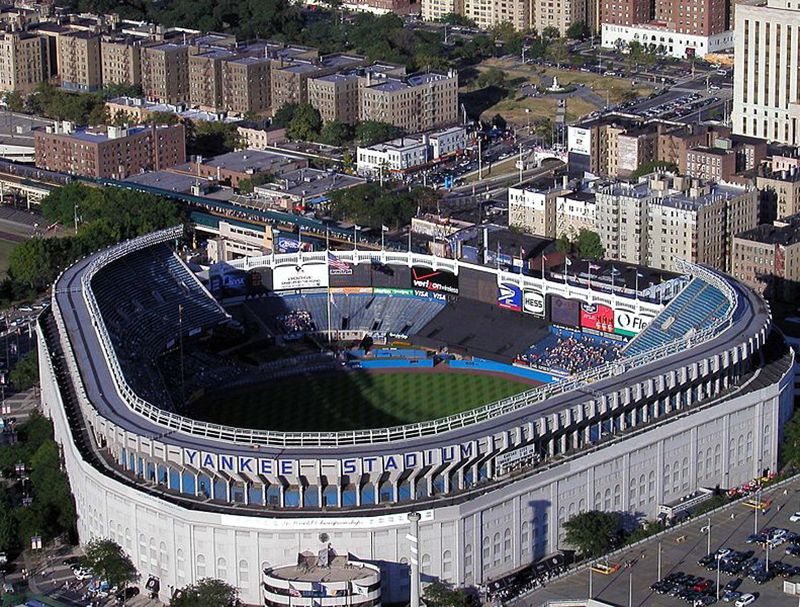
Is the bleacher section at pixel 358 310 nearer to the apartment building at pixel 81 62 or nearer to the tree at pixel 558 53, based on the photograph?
the apartment building at pixel 81 62

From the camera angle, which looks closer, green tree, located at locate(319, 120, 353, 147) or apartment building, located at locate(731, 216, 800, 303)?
apartment building, located at locate(731, 216, 800, 303)

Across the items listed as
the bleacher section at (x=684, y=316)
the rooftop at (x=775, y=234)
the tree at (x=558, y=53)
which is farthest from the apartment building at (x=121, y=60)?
the bleacher section at (x=684, y=316)

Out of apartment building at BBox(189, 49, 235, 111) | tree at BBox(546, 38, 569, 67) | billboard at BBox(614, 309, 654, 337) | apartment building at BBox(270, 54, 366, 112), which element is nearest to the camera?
billboard at BBox(614, 309, 654, 337)

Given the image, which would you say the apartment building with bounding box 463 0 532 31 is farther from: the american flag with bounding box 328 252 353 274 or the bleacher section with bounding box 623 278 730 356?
the bleacher section with bounding box 623 278 730 356

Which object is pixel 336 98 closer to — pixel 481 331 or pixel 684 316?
pixel 481 331

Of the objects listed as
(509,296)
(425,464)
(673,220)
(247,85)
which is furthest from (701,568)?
(247,85)

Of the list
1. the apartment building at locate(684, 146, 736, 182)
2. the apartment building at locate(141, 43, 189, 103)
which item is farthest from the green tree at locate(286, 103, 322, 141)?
the apartment building at locate(684, 146, 736, 182)
